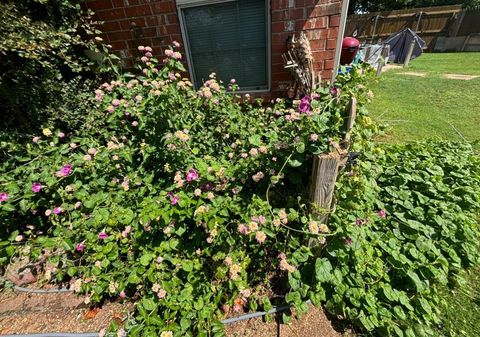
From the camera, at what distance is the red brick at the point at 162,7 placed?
9.33 ft

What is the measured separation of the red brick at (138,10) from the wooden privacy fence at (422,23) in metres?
16.3

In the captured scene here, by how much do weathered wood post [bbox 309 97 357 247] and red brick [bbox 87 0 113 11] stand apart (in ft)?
11.0

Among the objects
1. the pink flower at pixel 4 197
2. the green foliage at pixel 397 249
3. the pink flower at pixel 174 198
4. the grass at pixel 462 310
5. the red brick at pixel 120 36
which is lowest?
the grass at pixel 462 310

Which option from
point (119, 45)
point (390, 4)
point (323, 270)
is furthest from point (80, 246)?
point (390, 4)

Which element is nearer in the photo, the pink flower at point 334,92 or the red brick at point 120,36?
the pink flower at point 334,92

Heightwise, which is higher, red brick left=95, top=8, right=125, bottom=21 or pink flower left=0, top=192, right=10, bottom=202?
red brick left=95, top=8, right=125, bottom=21

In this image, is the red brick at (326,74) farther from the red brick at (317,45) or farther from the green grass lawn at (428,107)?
the green grass lawn at (428,107)

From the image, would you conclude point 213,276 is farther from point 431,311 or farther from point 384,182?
point 384,182

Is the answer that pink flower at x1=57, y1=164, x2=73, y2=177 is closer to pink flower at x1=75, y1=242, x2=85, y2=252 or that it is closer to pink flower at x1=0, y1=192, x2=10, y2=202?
pink flower at x1=0, y1=192, x2=10, y2=202

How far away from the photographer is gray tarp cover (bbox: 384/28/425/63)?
425 inches

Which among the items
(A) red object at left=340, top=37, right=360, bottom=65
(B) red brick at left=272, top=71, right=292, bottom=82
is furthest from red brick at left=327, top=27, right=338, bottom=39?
(A) red object at left=340, top=37, right=360, bottom=65

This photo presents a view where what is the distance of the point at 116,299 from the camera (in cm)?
173

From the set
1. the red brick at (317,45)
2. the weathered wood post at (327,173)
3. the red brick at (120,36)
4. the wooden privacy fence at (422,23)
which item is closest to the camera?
the weathered wood post at (327,173)

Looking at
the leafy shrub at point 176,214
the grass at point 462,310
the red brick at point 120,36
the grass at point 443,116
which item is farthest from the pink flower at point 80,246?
the red brick at point 120,36
